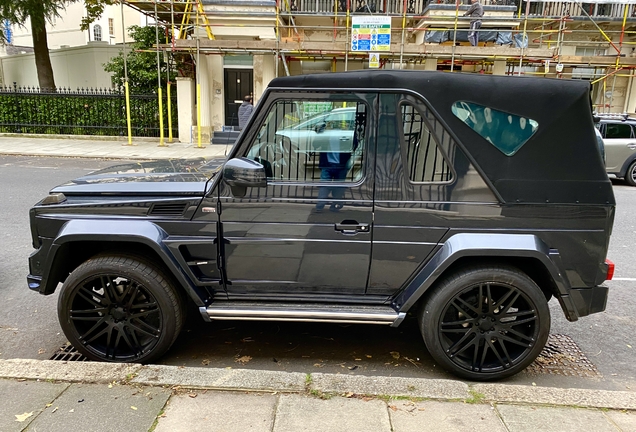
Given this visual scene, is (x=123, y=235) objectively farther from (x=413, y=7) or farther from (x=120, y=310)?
(x=413, y=7)

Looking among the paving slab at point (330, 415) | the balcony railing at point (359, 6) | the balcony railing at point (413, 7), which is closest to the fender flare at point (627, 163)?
the balcony railing at point (413, 7)

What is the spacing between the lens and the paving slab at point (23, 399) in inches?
98.6

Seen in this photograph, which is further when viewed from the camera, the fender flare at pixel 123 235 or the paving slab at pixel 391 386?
the fender flare at pixel 123 235

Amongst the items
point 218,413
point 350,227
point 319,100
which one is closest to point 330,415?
point 218,413

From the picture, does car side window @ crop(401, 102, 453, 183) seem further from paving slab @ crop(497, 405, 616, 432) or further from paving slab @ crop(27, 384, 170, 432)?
paving slab @ crop(27, 384, 170, 432)

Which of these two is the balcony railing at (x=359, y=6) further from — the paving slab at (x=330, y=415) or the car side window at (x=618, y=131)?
the paving slab at (x=330, y=415)

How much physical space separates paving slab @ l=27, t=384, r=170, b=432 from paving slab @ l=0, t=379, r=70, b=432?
5cm

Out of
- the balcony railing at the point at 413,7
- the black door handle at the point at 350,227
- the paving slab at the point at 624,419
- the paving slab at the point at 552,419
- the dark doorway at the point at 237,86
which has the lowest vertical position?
the paving slab at the point at 624,419

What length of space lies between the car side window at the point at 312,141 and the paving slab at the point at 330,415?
139cm

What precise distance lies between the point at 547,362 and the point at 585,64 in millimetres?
16741

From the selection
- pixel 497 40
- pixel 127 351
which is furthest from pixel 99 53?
pixel 127 351

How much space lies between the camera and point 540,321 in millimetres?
3076

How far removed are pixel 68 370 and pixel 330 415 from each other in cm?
171

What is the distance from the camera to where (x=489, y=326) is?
3.12 meters
